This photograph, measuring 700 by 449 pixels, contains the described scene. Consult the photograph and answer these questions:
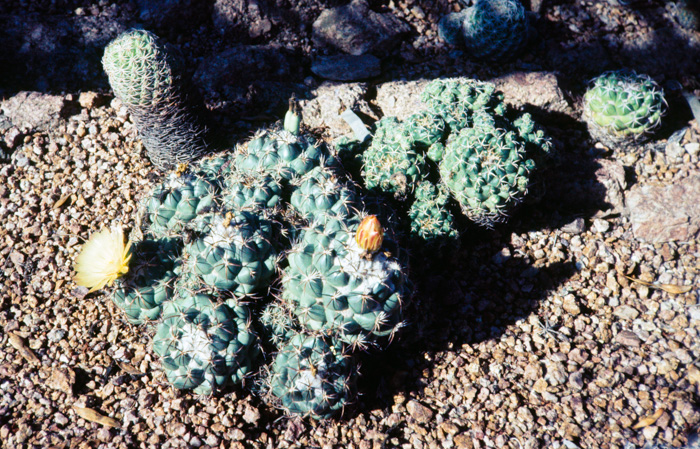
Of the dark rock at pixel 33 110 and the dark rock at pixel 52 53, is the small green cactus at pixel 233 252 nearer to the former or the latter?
the dark rock at pixel 33 110

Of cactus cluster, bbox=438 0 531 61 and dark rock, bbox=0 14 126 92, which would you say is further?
cactus cluster, bbox=438 0 531 61

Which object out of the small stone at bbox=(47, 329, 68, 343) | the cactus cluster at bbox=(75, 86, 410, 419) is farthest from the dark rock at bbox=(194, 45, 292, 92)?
the small stone at bbox=(47, 329, 68, 343)

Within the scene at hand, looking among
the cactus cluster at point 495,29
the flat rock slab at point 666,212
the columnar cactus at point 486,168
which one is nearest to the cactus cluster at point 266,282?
the columnar cactus at point 486,168

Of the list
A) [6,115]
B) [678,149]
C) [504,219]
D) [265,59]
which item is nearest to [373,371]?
[504,219]

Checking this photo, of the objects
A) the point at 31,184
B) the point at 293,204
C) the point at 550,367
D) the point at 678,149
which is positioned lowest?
the point at 550,367

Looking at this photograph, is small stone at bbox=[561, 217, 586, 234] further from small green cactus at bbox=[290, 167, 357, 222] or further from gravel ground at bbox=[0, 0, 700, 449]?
small green cactus at bbox=[290, 167, 357, 222]

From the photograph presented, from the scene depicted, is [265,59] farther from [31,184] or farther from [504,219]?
[504,219]
